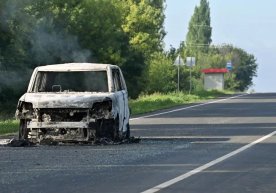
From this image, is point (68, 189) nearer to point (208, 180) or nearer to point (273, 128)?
point (208, 180)

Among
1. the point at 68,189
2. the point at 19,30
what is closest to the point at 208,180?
the point at 68,189

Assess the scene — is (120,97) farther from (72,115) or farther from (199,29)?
(199,29)

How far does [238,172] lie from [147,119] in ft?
48.3

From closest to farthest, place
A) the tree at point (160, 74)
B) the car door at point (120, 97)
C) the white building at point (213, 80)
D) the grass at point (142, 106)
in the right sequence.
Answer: the car door at point (120, 97) < the grass at point (142, 106) < the tree at point (160, 74) < the white building at point (213, 80)

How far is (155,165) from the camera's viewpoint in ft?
41.7

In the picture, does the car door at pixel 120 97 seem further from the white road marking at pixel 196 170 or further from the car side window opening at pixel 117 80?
the white road marking at pixel 196 170

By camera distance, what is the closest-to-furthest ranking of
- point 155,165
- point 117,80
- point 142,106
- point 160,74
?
point 155,165
point 117,80
point 142,106
point 160,74

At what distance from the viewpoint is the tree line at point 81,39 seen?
3716 centimetres

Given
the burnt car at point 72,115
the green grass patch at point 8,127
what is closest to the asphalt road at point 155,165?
the burnt car at point 72,115

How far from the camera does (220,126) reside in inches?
902

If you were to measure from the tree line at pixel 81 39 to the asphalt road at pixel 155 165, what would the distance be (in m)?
17.8

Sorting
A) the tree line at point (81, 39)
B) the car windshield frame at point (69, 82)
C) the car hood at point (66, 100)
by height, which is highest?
the tree line at point (81, 39)

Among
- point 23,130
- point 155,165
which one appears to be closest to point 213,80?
point 23,130

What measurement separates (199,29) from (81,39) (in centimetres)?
8954
